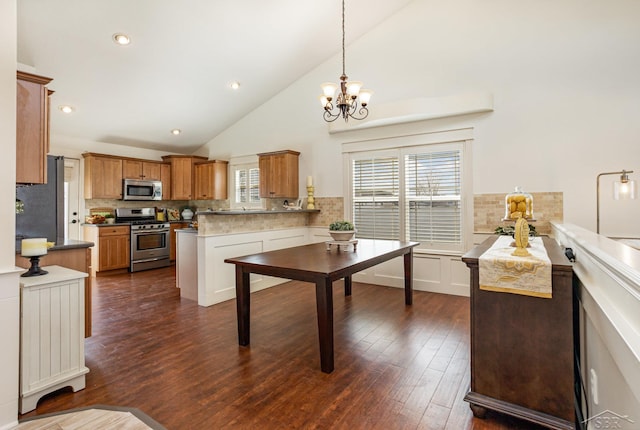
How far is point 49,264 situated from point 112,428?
1567mm

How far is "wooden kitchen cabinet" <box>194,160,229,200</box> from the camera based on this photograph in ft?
23.2

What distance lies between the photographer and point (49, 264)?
8.84 feet

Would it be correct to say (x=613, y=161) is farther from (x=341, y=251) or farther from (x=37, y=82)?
(x=37, y=82)

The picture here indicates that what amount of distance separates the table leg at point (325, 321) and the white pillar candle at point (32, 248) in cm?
185

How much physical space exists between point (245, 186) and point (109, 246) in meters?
2.70

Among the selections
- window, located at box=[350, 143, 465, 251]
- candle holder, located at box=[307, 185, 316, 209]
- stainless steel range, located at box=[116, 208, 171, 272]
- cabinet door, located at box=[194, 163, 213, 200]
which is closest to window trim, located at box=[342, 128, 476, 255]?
window, located at box=[350, 143, 465, 251]

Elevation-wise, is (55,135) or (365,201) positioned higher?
(55,135)

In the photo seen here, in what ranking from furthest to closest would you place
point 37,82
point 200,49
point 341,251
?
point 200,49, point 341,251, point 37,82

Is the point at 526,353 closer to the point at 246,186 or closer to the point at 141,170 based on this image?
the point at 246,186

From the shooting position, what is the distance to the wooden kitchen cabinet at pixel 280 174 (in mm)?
5824

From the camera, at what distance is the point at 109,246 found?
5941 millimetres

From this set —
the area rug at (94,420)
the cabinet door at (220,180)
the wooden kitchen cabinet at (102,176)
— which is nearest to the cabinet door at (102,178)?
the wooden kitchen cabinet at (102,176)

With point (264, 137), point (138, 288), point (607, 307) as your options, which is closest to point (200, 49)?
point (264, 137)

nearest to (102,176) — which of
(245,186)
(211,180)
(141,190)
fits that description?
(141,190)
